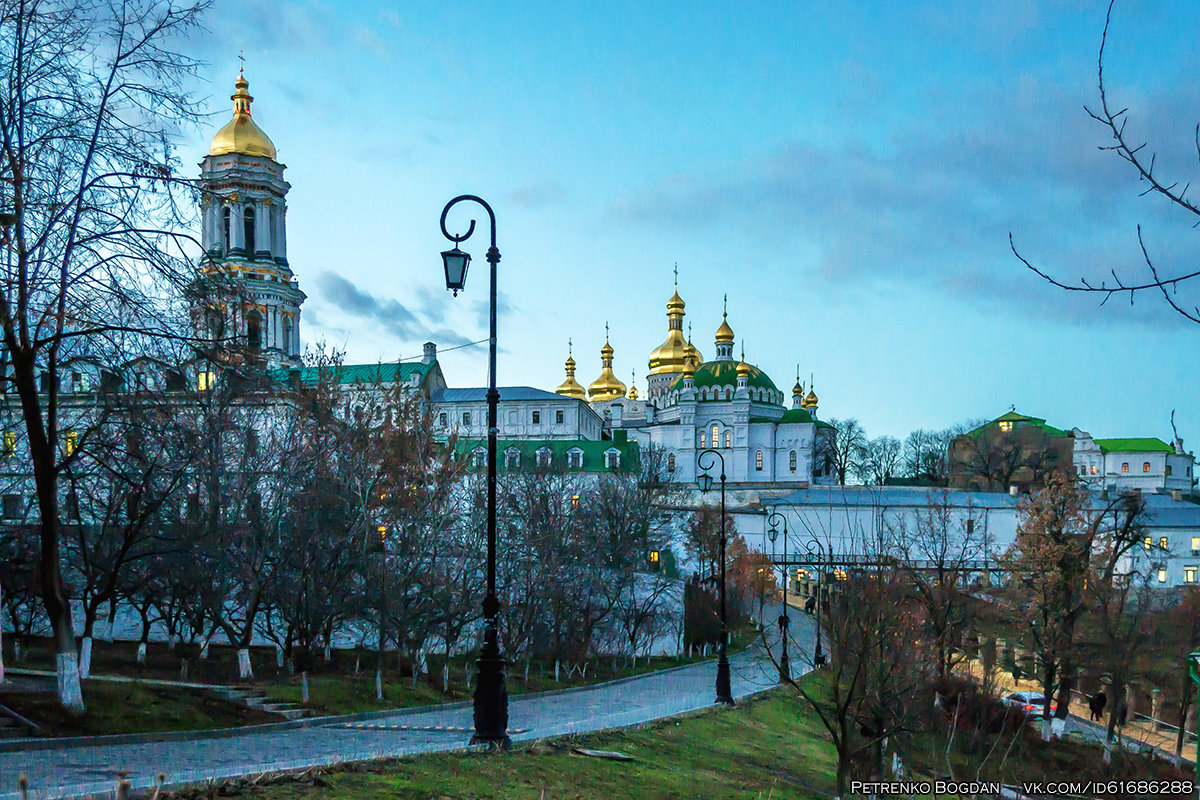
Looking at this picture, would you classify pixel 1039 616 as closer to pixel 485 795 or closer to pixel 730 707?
pixel 730 707

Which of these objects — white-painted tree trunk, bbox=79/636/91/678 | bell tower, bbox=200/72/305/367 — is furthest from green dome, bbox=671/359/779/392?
white-painted tree trunk, bbox=79/636/91/678

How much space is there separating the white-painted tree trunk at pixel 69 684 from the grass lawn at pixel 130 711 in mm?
148

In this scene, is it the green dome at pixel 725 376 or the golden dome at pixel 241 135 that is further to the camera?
the green dome at pixel 725 376

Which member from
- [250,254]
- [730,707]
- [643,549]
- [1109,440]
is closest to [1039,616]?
[730,707]

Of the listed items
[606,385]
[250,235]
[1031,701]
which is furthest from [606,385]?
[1031,701]

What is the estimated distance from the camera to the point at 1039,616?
1457 inches

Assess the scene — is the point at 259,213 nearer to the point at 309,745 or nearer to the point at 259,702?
the point at 259,702

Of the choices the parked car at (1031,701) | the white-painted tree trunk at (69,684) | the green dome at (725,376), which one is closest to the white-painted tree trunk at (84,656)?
the white-painted tree trunk at (69,684)

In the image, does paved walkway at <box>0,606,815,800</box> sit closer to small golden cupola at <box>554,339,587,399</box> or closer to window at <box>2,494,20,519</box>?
window at <box>2,494,20,519</box>

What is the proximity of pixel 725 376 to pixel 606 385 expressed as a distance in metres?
27.9

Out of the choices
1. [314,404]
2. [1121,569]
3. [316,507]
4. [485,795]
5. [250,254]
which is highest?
[250,254]

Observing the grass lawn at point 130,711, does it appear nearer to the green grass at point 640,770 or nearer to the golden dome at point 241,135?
the green grass at point 640,770

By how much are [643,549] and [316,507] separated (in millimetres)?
25489

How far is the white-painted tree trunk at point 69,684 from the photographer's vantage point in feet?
46.7
